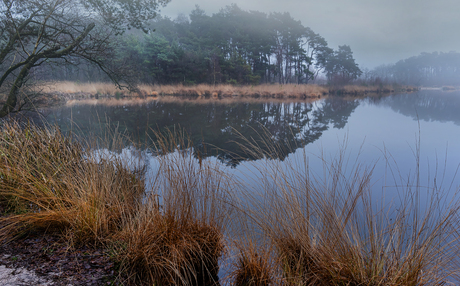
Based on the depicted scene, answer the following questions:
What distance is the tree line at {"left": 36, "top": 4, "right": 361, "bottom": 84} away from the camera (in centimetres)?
2569

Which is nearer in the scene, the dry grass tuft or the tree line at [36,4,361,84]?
the dry grass tuft

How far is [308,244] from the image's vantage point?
1.59 metres

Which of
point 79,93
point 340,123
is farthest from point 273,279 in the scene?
point 79,93

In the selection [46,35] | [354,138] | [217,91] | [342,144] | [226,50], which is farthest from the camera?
[226,50]

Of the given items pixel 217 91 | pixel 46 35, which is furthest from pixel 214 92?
pixel 46 35

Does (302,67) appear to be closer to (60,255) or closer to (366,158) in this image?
(366,158)

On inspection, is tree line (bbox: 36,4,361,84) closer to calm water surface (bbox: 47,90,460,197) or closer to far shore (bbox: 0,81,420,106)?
far shore (bbox: 0,81,420,106)

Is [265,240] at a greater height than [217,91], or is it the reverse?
[217,91]

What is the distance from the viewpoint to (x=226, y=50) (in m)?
31.5

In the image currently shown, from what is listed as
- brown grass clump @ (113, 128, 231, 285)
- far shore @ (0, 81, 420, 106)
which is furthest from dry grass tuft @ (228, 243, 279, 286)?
far shore @ (0, 81, 420, 106)

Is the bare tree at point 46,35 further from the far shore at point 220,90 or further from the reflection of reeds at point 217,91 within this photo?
the far shore at point 220,90

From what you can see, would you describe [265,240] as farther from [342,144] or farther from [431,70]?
[431,70]

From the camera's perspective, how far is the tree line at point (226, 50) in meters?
25.7

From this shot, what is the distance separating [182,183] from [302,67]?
37087mm
